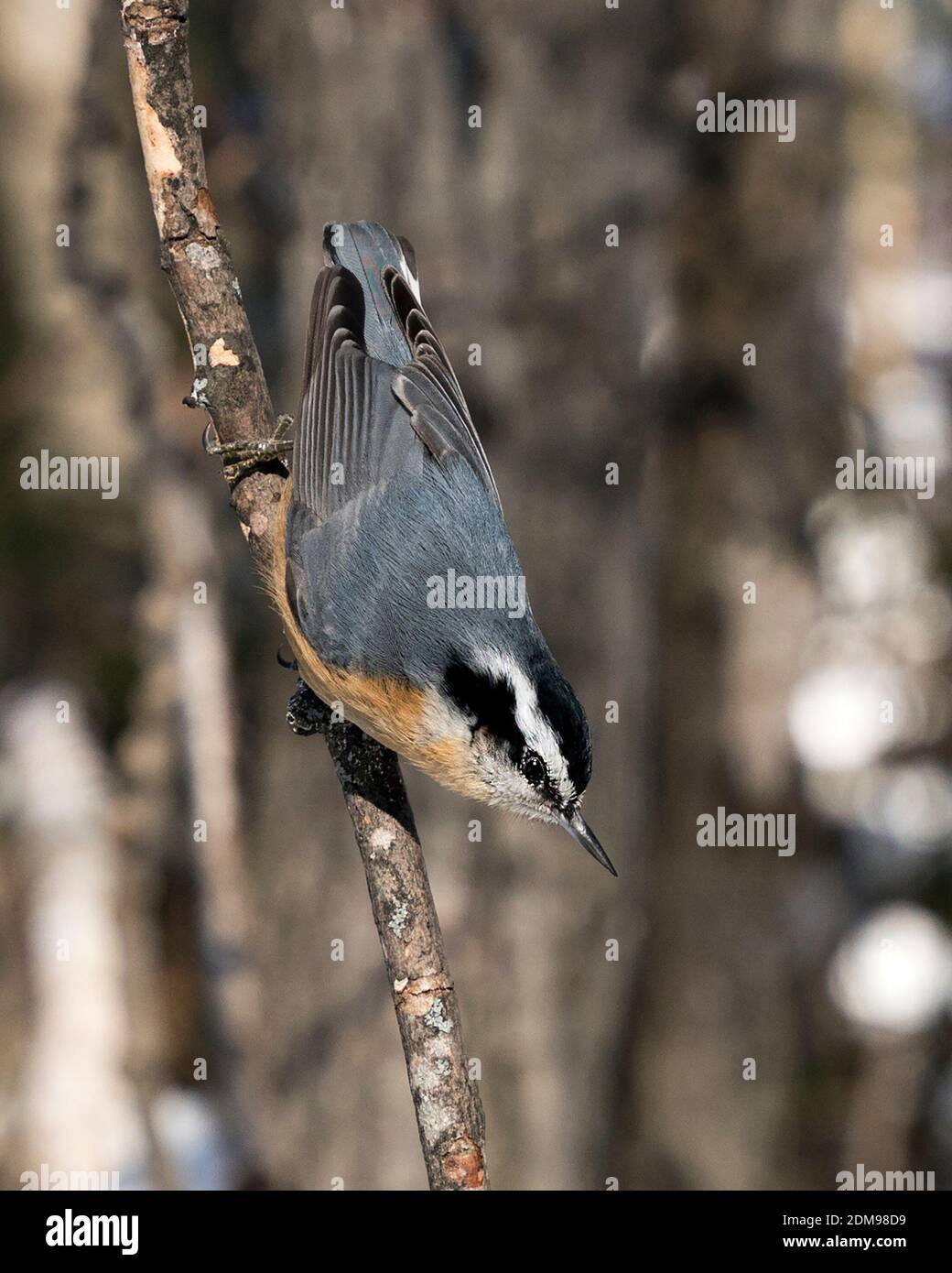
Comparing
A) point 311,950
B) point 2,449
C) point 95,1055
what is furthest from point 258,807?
point 2,449

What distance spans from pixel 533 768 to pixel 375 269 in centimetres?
143

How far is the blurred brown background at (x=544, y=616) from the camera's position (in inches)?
193

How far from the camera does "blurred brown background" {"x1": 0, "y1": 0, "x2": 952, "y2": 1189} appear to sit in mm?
4895

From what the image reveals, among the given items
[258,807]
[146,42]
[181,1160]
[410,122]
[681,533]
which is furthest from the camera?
[681,533]

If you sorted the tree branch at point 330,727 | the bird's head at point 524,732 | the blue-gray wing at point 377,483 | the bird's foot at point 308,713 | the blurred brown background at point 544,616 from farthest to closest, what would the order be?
the blurred brown background at point 544,616
the bird's foot at point 308,713
the blue-gray wing at point 377,483
the bird's head at point 524,732
the tree branch at point 330,727

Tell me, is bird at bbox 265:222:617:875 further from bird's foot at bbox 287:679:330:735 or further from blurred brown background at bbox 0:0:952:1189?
blurred brown background at bbox 0:0:952:1189

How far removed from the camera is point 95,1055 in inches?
214

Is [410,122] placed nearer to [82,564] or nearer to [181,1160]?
[82,564]

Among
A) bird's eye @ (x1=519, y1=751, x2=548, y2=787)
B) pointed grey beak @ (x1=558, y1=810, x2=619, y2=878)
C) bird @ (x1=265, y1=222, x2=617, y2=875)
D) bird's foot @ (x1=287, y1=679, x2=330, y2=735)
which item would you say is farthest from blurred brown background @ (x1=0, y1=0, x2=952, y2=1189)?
bird's eye @ (x1=519, y1=751, x2=548, y2=787)

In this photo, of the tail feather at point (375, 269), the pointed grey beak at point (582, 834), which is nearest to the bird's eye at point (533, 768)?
the pointed grey beak at point (582, 834)

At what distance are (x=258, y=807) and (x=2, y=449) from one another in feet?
6.57

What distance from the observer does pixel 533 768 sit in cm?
276

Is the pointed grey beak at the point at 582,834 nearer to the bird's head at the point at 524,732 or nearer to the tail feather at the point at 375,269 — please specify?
the bird's head at the point at 524,732

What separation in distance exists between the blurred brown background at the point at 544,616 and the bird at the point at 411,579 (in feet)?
5.43
